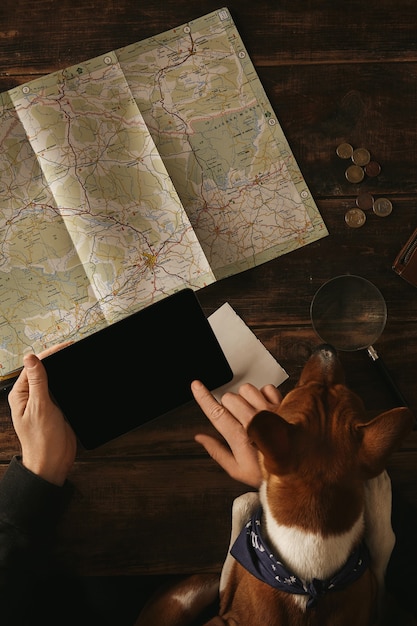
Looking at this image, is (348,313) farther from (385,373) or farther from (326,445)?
(326,445)

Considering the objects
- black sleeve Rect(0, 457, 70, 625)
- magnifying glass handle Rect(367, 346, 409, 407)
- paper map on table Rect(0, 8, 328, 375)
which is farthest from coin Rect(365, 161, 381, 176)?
black sleeve Rect(0, 457, 70, 625)

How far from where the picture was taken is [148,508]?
141cm

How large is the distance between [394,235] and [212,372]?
0.57 metres

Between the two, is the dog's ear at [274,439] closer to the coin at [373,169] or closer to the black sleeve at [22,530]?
the black sleeve at [22,530]

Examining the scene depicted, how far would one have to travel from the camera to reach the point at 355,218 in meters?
1.45

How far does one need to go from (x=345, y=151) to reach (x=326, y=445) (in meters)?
0.75

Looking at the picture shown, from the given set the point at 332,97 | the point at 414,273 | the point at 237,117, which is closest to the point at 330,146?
the point at 332,97

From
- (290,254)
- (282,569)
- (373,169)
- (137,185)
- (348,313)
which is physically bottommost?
(282,569)

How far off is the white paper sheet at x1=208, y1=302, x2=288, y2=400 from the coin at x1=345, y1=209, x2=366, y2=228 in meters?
0.36

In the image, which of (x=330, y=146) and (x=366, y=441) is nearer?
(x=366, y=441)

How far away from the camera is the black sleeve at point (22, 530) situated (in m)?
1.26

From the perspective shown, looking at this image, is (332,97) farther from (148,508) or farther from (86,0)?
(148,508)

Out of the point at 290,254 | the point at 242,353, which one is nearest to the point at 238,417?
the point at 242,353

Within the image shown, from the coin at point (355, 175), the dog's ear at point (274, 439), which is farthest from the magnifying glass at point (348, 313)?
the dog's ear at point (274, 439)
